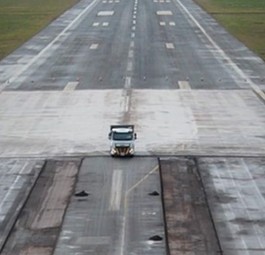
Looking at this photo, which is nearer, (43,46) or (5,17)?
(43,46)

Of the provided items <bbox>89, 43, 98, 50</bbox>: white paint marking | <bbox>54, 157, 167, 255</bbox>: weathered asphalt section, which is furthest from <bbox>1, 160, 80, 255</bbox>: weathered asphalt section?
<bbox>89, 43, 98, 50</bbox>: white paint marking

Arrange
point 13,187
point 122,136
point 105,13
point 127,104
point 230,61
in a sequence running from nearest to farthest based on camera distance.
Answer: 1. point 13,187
2. point 122,136
3. point 127,104
4. point 230,61
5. point 105,13

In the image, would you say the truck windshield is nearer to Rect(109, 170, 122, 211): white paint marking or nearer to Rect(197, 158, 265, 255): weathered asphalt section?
Rect(109, 170, 122, 211): white paint marking

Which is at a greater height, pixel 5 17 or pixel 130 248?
pixel 130 248

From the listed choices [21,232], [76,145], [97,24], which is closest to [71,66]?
[76,145]

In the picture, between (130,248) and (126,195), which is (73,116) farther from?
(130,248)

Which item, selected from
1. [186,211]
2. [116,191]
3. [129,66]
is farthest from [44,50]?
[186,211]

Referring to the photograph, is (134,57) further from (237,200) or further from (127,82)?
(237,200)
